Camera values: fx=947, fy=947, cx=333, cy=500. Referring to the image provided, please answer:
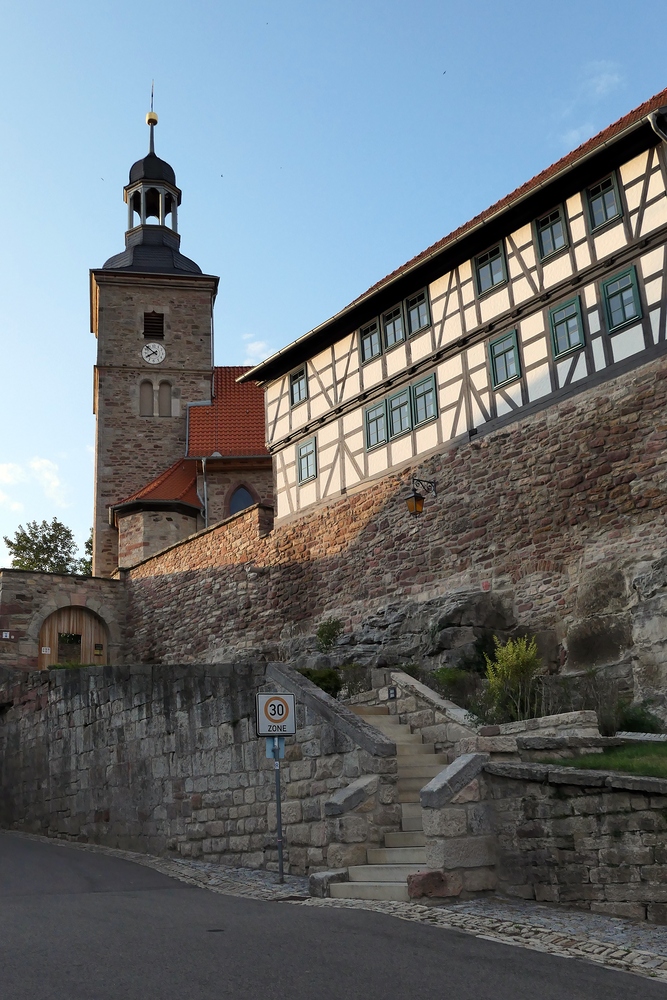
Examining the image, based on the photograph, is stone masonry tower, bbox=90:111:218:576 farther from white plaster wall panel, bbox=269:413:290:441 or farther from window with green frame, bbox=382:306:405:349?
window with green frame, bbox=382:306:405:349

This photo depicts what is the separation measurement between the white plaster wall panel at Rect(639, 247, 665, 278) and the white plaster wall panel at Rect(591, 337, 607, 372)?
4.03ft

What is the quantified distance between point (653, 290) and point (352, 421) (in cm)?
698

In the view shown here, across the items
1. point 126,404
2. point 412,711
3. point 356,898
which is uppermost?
point 126,404

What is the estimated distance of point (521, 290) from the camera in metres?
16.7

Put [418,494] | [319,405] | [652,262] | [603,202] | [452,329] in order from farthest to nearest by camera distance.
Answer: [319,405] < [452,329] < [418,494] < [603,202] < [652,262]

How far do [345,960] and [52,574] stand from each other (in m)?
21.0

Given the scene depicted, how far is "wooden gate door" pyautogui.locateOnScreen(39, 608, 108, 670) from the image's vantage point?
81.3ft

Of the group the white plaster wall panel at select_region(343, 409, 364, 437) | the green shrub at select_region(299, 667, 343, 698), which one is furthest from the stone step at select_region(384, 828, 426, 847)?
the white plaster wall panel at select_region(343, 409, 364, 437)

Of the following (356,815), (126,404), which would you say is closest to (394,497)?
(356,815)

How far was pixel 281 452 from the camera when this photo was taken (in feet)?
70.6

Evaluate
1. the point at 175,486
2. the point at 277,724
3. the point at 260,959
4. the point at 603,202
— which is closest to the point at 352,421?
the point at 603,202

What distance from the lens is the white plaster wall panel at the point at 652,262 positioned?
14.6 metres

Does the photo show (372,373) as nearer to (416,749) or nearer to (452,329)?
(452,329)

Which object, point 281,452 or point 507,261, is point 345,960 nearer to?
point 507,261
